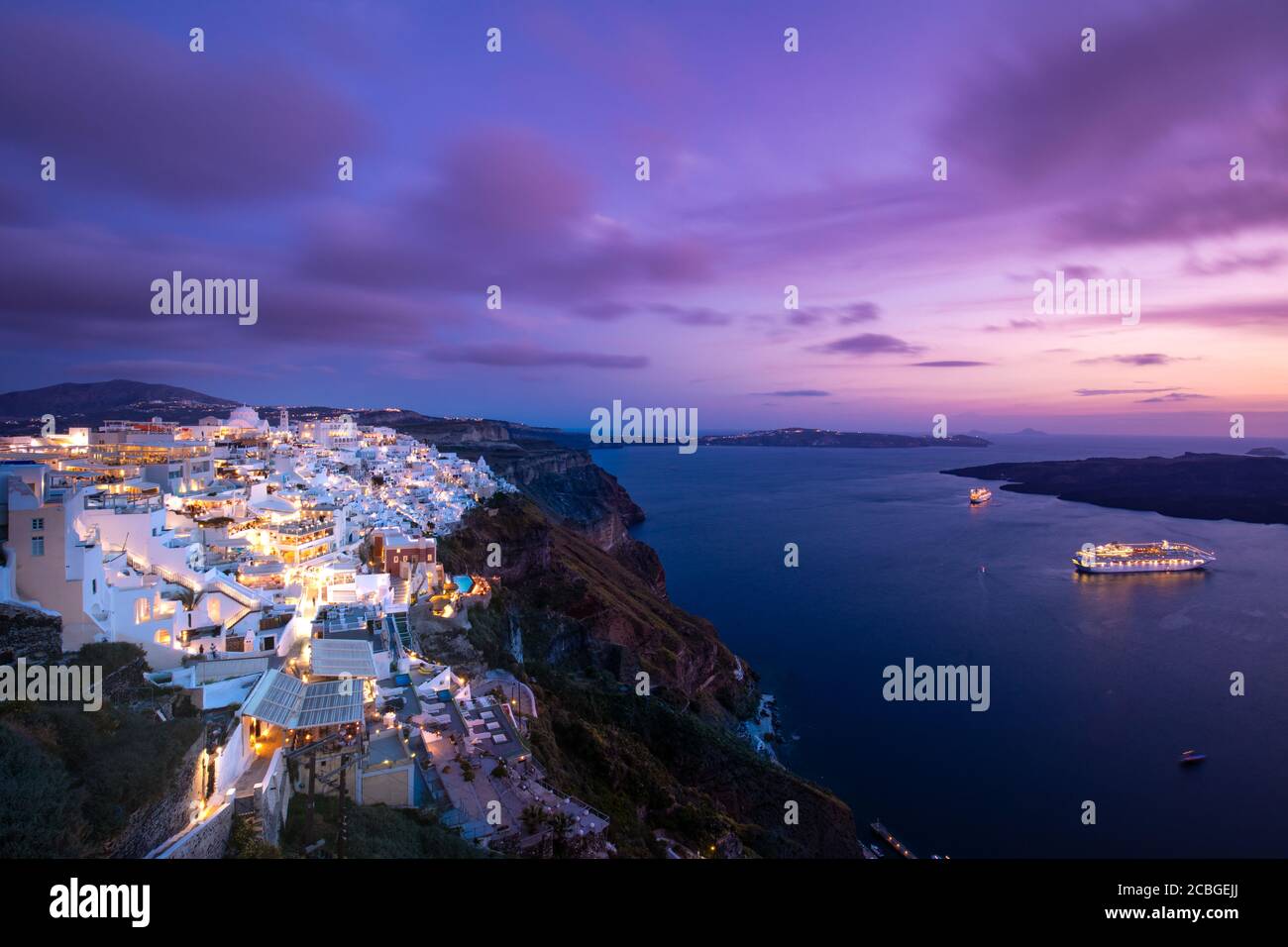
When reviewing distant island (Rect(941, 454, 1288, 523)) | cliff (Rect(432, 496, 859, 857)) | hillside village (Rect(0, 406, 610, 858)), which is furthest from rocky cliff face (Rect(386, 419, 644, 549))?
distant island (Rect(941, 454, 1288, 523))

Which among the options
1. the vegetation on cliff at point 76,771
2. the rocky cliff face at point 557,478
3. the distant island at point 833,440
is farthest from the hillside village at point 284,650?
the distant island at point 833,440

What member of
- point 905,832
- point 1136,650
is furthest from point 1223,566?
point 905,832

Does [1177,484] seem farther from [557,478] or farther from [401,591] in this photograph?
[401,591]

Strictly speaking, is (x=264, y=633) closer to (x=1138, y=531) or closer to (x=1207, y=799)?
(x=1207, y=799)

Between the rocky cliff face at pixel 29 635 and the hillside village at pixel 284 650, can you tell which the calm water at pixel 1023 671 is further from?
the rocky cliff face at pixel 29 635

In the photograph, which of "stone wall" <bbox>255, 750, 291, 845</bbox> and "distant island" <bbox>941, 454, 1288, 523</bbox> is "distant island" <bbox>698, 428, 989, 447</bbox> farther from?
"stone wall" <bbox>255, 750, 291, 845</bbox>

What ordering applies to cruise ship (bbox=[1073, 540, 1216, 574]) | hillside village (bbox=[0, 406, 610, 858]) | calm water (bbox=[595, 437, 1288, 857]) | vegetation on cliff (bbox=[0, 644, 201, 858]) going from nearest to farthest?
vegetation on cliff (bbox=[0, 644, 201, 858])
hillside village (bbox=[0, 406, 610, 858])
calm water (bbox=[595, 437, 1288, 857])
cruise ship (bbox=[1073, 540, 1216, 574])
